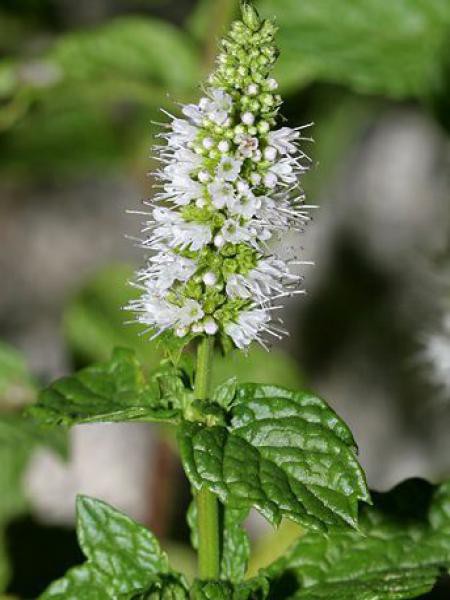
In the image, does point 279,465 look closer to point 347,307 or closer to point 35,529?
point 35,529

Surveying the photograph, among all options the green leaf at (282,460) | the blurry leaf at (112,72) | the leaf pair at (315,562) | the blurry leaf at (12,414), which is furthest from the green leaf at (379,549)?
the blurry leaf at (112,72)

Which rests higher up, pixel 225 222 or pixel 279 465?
pixel 225 222

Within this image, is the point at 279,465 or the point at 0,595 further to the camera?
the point at 0,595

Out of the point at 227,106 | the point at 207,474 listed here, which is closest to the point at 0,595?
the point at 207,474

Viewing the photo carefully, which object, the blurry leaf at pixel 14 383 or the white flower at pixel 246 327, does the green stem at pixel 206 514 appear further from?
the blurry leaf at pixel 14 383

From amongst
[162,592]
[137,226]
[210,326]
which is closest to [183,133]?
[210,326]

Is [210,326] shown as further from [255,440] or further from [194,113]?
[194,113]
